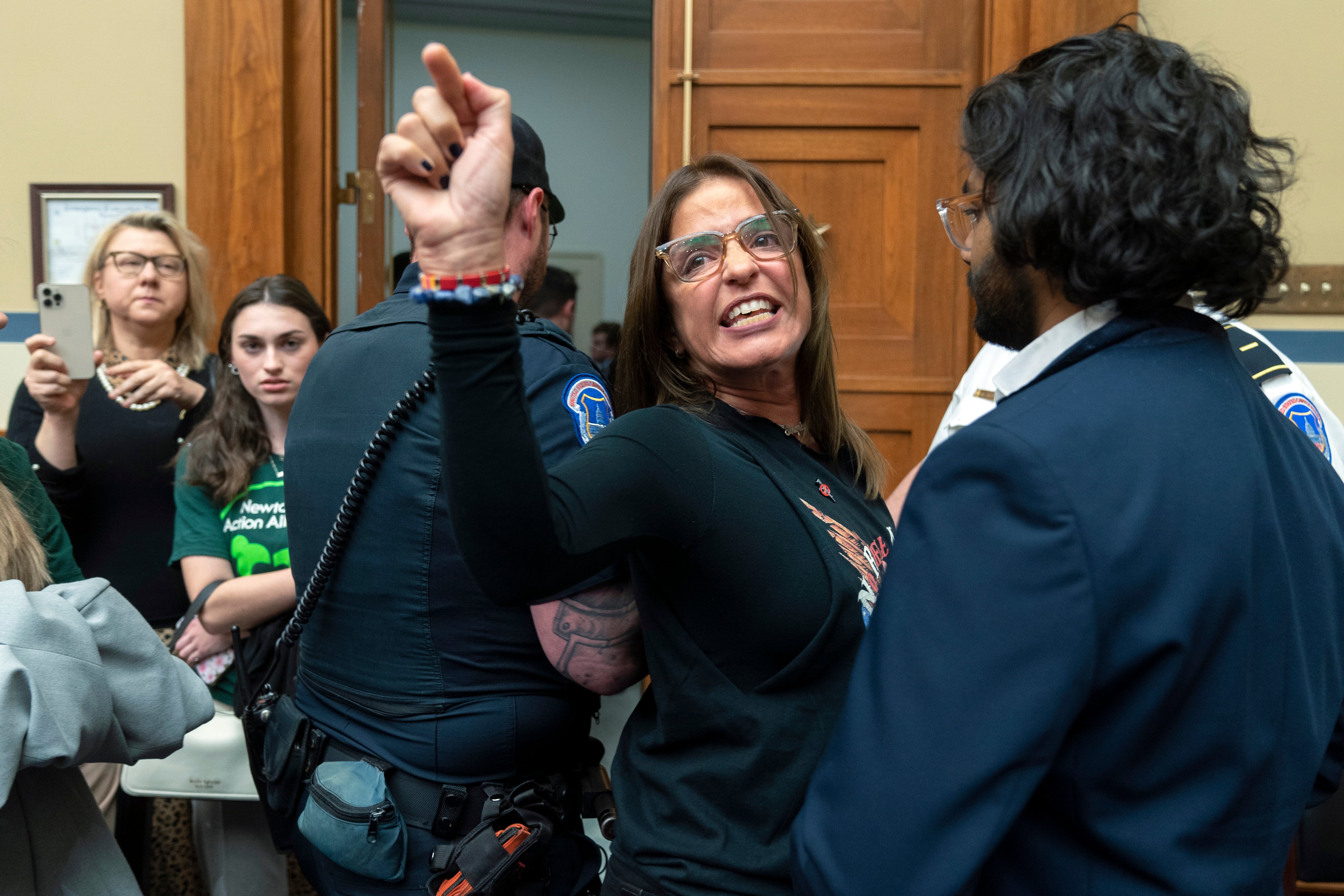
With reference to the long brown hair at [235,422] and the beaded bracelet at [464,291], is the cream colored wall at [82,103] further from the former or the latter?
the beaded bracelet at [464,291]

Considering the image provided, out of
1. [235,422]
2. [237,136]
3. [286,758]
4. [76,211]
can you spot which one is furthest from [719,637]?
[76,211]

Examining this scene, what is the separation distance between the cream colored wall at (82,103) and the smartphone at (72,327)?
0.96 m

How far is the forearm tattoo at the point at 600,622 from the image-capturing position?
4.27 feet

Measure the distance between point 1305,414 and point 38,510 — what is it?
2.24 metres

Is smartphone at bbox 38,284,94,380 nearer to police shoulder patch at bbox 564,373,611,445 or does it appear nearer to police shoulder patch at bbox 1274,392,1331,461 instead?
police shoulder patch at bbox 564,373,611,445

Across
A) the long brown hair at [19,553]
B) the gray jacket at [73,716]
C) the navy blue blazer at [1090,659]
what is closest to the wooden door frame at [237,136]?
the long brown hair at [19,553]

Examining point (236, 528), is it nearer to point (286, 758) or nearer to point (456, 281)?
point (286, 758)

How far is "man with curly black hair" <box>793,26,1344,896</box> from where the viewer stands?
79 centimetres

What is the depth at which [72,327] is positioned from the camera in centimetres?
238

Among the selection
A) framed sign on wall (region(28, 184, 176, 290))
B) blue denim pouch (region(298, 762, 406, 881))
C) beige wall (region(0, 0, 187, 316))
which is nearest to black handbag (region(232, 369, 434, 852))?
blue denim pouch (region(298, 762, 406, 881))

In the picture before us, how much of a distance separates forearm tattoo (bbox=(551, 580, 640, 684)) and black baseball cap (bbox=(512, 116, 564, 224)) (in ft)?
2.06

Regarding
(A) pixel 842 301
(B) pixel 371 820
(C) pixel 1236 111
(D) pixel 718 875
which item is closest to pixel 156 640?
(B) pixel 371 820

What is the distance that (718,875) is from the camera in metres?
1.09

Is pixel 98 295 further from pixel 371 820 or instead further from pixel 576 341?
pixel 576 341
